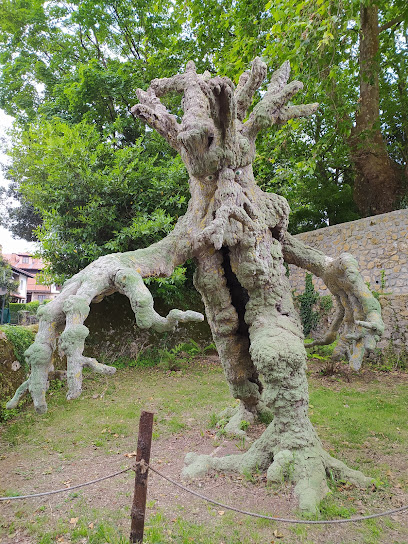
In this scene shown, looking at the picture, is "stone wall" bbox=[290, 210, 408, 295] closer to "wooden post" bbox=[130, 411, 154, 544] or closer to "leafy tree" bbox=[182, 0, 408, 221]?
"leafy tree" bbox=[182, 0, 408, 221]

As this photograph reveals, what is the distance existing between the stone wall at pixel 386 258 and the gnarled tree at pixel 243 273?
541cm

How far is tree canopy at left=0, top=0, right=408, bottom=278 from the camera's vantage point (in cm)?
781

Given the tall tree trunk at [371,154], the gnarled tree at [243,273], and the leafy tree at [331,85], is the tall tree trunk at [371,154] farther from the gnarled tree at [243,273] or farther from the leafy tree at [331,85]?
the gnarled tree at [243,273]

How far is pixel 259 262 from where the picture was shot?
140 inches

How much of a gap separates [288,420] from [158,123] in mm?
2891

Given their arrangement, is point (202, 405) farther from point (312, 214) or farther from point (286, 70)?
point (312, 214)

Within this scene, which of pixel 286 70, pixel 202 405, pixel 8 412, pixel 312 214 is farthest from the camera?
pixel 312 214

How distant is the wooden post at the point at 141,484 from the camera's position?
102 inches

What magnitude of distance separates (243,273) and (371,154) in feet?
30.9

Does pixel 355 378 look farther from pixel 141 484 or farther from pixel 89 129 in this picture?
pixel 89 129

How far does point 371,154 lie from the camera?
1124 centimetres

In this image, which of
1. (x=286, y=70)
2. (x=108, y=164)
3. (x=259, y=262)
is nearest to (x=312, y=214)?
(x=108, y=164)

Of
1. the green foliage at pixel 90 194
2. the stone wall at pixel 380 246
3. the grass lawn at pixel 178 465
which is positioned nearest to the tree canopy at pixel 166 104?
the green foliage at pixel 90 194

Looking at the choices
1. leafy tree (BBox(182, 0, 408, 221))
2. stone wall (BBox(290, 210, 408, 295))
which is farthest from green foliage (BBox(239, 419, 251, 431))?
stone wall (BBox(290, 210, 408, 295))
